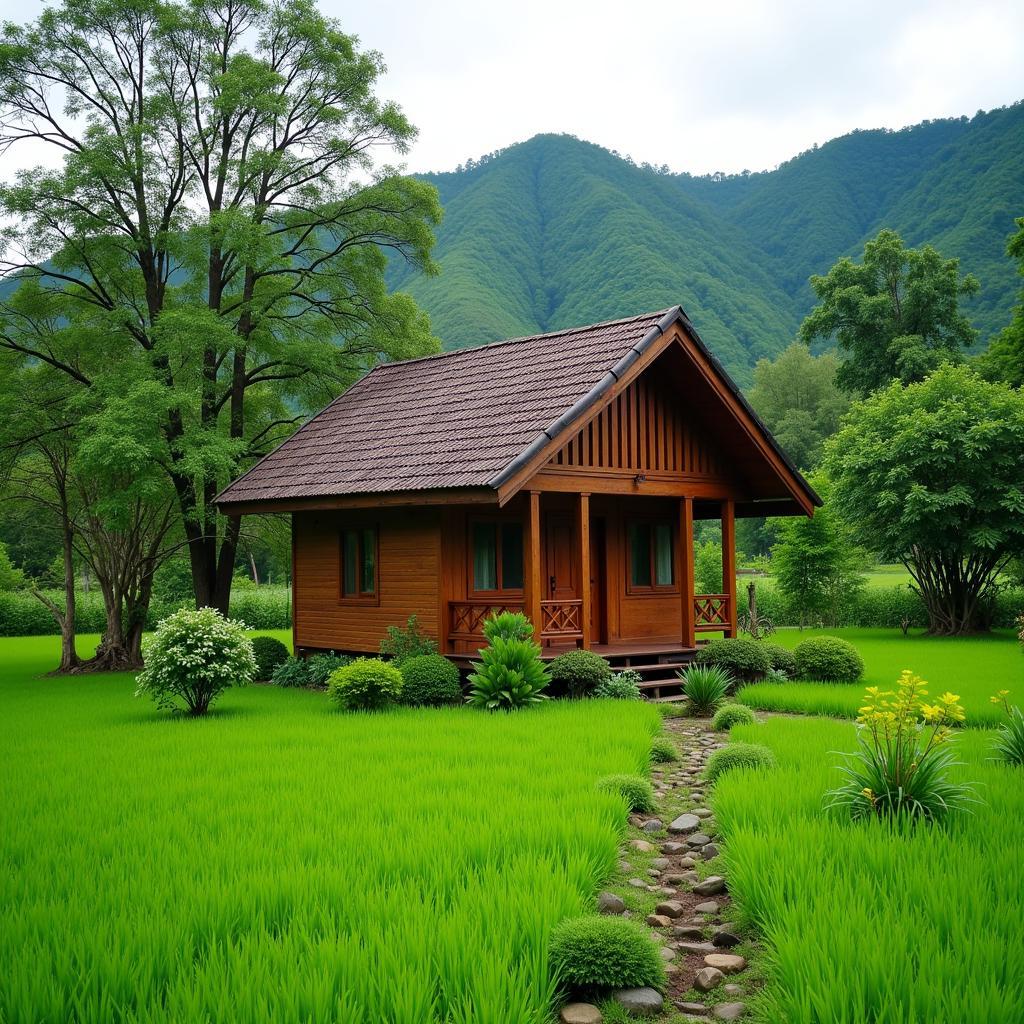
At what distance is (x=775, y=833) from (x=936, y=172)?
105 metres

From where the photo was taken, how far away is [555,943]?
5.46 metres

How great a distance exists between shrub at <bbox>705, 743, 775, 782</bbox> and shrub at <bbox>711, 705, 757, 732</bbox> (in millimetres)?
3186

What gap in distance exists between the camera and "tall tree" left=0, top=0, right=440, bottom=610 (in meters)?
24.1

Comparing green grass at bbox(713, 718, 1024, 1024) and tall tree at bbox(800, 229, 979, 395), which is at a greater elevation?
tall tree at bbox(800, 229, 979, 395)

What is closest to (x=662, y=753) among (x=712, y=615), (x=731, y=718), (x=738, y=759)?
(x=738, y=759)

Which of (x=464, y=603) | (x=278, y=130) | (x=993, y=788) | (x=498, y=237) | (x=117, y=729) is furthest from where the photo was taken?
(x=498, y=237)

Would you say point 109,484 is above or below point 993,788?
above

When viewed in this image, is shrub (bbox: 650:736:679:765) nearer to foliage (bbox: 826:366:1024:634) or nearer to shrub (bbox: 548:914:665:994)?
shrub (bbox: 548:914:665:994)

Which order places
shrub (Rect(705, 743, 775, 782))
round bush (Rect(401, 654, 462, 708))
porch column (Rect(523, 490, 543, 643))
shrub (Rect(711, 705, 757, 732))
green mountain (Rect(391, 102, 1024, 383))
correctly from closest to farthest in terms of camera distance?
shrub (Rect(705, 743, 775, 782)) → shrub (Rect(711, 705, 757, 732)) → round bush (Rect(401, 654, 462, 708)) → porch column (Rect(523, 490, 543, 643)) → green mountain (Rect(391, 102, 1024, 383))

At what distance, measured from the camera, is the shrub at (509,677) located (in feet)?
49.7

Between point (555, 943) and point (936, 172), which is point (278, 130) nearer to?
point (555, 943)

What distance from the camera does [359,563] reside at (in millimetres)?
20578

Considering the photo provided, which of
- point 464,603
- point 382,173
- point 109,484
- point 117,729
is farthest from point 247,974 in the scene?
point 382,173

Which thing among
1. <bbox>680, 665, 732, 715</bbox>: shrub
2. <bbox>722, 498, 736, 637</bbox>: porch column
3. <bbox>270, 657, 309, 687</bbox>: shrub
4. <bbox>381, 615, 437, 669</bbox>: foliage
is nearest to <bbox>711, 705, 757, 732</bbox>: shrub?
<bbox>680, 665, 732, 715</bbox>: shrub
